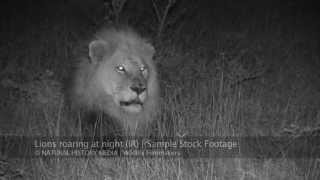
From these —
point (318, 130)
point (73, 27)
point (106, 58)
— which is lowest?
point (318, 130)

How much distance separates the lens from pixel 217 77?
11.7 feet

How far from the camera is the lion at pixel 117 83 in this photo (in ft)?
10.7

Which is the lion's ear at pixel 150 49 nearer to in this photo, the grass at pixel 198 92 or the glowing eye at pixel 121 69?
the grass at pixel 198 92

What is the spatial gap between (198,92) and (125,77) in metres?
0.60

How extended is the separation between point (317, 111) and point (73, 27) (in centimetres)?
196

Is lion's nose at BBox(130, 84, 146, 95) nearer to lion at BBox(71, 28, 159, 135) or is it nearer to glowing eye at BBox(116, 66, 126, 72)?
lion at BBox(71, 28, 159, 135)

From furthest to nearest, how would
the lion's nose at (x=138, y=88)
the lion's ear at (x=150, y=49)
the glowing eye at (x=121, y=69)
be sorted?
1. the lion's ear at (x=150, y=49)
2. the glowing eye at (x=121, y=69)
3. the lion's nose at (x=138, y=88)

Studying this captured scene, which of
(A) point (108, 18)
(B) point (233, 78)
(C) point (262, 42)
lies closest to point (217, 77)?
(B) point (233, 78)

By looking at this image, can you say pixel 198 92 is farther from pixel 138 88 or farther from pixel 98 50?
pixel 98 50

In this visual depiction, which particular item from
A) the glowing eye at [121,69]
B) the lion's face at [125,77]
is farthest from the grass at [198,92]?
the glowing eye at [121,69]

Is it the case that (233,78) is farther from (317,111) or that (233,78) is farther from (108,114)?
(108,114)

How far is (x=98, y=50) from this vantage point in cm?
337

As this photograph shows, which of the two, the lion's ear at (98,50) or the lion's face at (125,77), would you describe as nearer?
the lion's face at (125,77)

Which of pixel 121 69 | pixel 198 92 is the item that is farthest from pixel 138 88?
pixel 198 92
